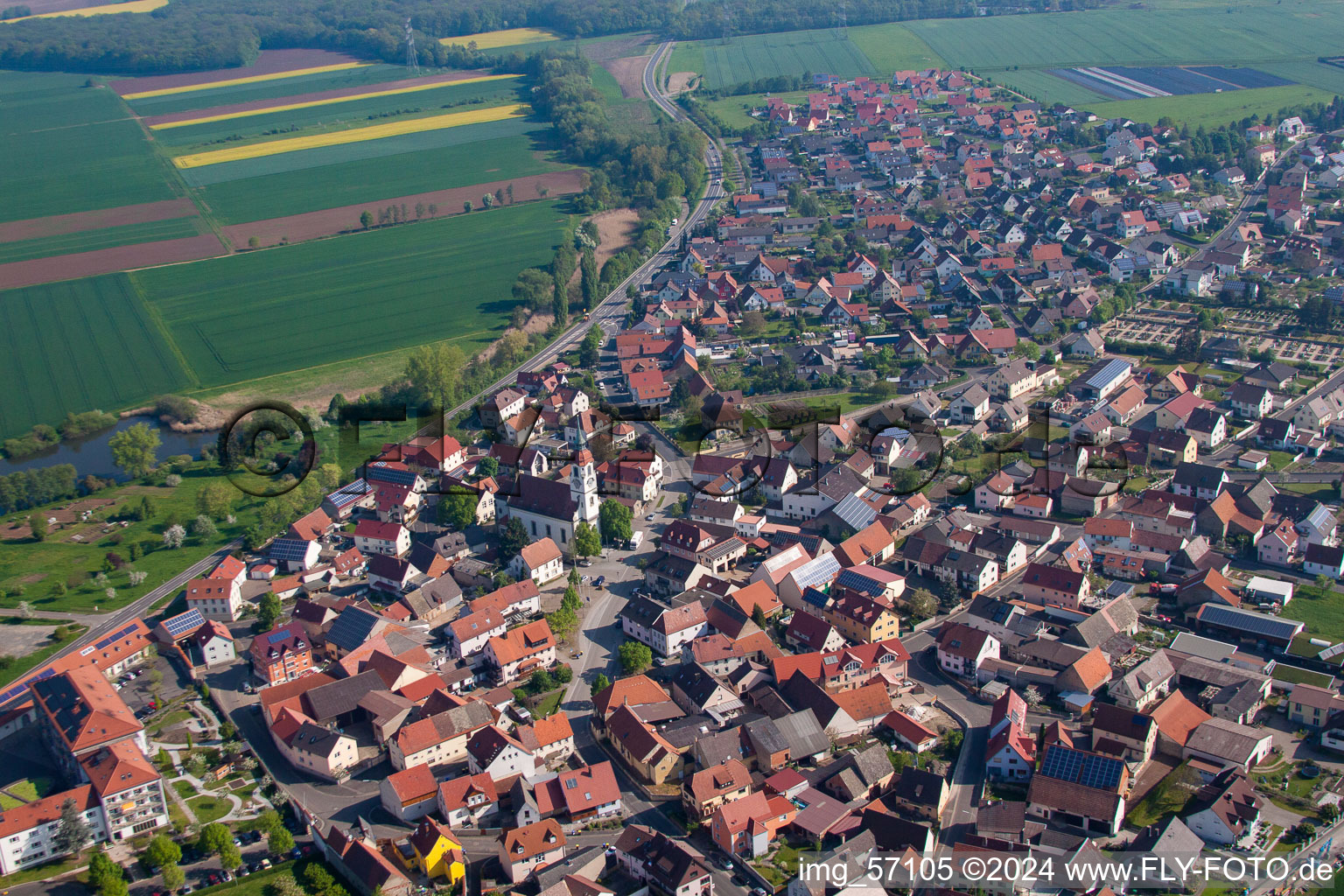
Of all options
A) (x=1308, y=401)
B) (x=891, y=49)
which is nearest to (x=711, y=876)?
(x=1308, y=401)

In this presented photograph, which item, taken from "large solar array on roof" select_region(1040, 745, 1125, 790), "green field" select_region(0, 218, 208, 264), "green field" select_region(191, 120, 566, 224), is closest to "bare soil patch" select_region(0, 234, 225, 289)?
"green field" select_region(0, 218, 208, 264)

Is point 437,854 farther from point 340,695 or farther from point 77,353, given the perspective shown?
point 77,353

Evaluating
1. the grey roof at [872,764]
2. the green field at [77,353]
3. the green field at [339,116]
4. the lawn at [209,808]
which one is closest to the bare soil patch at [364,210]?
the green field at [77,353]

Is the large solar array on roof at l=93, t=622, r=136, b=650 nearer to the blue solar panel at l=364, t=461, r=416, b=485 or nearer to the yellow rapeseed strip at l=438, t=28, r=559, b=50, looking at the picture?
the blue solar panel at l=364, t=461, r=416, b=485

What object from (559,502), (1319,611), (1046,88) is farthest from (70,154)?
(1319,611)

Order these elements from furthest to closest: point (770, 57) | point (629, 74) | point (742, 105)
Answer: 1. point (770, 57)
2. point (629, 74)
3. point (742, 105)

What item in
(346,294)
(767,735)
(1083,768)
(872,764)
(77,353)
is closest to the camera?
(1083,768)
